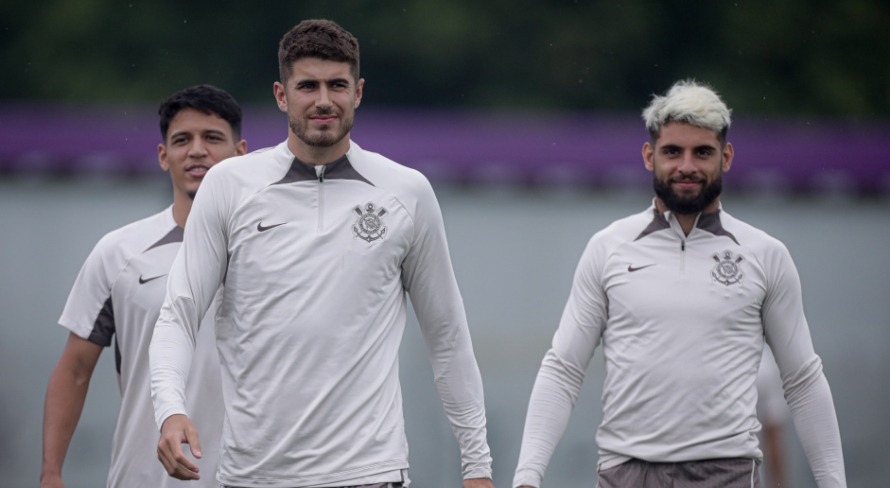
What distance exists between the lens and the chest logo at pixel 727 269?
21.5ft

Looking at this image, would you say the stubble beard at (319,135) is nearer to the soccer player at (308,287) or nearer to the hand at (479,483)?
the soccer player at (308,287)

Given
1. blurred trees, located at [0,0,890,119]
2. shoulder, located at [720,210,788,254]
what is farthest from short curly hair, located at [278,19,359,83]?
blurred trees, located at [0,0,890,119]

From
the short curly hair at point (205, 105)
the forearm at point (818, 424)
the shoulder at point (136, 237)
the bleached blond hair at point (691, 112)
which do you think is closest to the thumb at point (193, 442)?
the shoulder at point (136, 237)

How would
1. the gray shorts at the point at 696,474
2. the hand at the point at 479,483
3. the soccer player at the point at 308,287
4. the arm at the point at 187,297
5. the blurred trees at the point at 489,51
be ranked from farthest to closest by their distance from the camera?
the blurred trees at the point at 489,51 → the gray shorts at the point at 696,474 → the hand at the point at 479,483 → the soccer player at the point at 308,287 → the arm at the point at 187,297

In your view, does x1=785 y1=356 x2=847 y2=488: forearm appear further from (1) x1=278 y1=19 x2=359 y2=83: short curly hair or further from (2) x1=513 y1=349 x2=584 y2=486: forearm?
(1) x1=278 y1=19 x2=359 y2=83: short curly hair

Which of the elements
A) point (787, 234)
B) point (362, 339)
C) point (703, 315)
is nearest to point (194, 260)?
point (362, 339)

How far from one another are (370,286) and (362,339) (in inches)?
7.5

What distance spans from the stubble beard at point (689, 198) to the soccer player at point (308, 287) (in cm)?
130

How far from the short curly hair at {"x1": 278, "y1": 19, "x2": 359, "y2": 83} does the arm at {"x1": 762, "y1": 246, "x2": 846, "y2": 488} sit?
2030 mm

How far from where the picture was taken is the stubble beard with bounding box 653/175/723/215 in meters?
6.68

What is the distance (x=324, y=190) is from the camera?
566cm

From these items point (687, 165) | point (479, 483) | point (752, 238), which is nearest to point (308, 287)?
point (479, 483)

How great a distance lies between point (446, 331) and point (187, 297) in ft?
3.35

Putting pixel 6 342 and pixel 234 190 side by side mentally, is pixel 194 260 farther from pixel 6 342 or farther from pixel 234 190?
pixel 6 342
